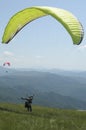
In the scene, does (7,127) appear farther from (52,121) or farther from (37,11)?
(37,11)

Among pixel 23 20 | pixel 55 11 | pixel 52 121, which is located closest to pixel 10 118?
pixel 52 121

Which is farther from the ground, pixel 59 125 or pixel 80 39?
pixel 80 39

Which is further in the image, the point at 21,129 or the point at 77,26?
the point at 21,129

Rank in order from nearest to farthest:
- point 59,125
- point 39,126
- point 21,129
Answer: point 21,129 < point 39,126 < point 59,125

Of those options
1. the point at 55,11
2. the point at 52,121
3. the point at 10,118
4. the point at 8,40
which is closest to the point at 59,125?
the point at 52,121

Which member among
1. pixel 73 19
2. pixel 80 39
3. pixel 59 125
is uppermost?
pixel 73 19

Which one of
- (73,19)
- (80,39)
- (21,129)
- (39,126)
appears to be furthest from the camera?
(39,126)
